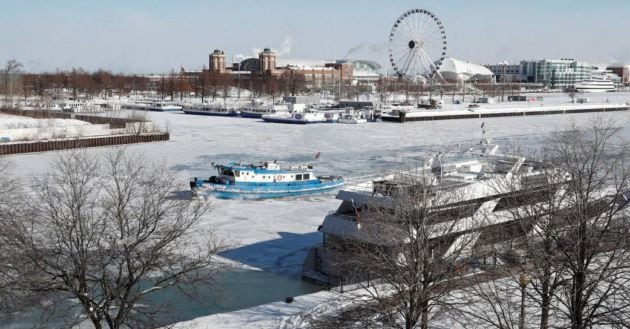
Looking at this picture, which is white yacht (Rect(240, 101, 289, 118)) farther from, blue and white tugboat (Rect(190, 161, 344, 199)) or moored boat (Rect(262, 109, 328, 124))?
blue and white tugboat (Rect(190, 161, 344, 199))

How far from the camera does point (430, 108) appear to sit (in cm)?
9431

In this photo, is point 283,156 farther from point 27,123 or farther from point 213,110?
point 213,110

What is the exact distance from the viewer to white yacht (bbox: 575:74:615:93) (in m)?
182

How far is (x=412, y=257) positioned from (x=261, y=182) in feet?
62.2

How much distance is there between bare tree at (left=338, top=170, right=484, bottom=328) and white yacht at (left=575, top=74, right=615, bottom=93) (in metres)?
179

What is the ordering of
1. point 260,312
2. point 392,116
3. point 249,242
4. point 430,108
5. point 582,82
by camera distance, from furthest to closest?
point 582,82
point 430,108
point 392,116
point 249,242
point 260,312

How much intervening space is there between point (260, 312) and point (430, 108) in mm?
82067

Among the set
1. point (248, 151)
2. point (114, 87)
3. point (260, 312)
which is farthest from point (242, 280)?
point (114, 87)

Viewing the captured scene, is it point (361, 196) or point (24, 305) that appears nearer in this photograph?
point (24, 305)

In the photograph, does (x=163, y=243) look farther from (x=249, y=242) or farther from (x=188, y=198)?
(x=188, y=198)

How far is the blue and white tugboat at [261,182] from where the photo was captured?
29.2 metres

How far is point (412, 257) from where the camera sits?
11672 mm

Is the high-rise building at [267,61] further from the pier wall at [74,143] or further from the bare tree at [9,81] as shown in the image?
the pier wall at [74,143]

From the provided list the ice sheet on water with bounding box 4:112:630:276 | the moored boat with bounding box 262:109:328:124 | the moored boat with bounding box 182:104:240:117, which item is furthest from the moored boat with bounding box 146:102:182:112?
the moored boat with bounding box 262:109:328:124
